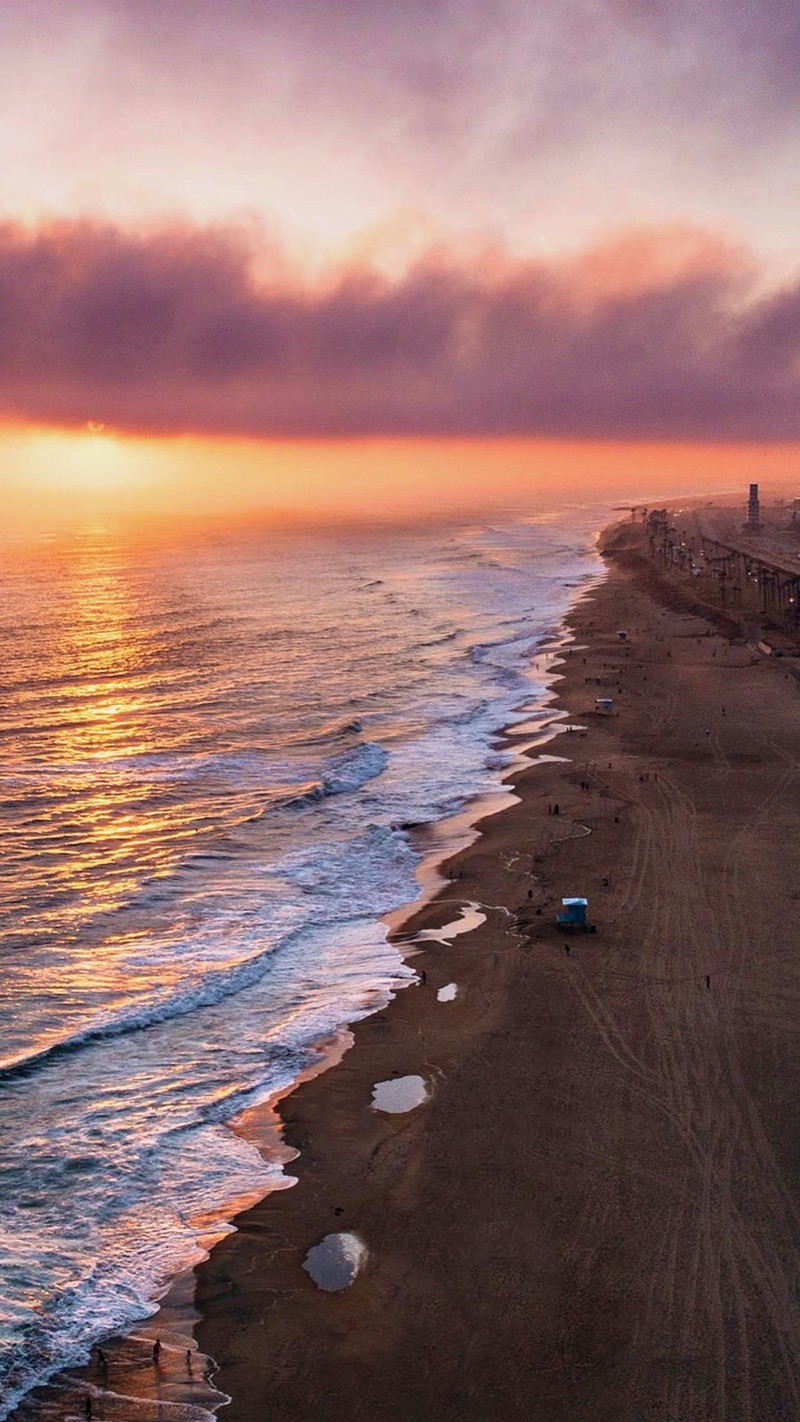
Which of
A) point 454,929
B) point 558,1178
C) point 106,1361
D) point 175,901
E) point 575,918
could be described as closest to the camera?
point 106,1361

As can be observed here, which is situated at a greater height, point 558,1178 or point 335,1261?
point 335,1261

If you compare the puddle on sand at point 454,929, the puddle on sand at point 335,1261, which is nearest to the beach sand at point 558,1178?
the puddle on sand at point 335,1261

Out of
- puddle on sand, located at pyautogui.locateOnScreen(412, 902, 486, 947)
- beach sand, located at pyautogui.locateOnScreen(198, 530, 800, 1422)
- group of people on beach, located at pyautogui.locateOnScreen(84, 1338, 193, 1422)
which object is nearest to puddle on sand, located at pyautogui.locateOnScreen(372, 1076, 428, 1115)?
beach sand, located at pyautogui.locateOnScreen(198, 530, 800, 1422)

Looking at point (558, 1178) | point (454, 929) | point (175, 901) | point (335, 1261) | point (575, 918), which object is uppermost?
point (175, 901)

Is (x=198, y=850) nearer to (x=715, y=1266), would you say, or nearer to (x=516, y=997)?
(x=516, y=997)

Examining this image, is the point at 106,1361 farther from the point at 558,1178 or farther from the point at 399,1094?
the point at 399,1094

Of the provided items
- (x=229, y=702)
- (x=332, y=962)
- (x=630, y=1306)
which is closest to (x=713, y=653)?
(x=229, y=702)

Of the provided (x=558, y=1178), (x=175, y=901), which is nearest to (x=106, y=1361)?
(x=558, y=1178)
